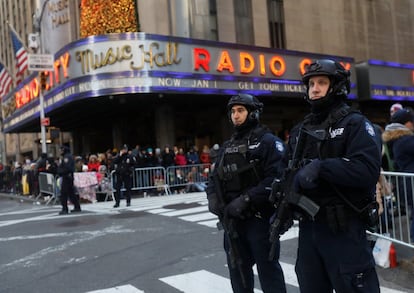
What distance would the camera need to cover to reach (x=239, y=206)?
11.4 feet

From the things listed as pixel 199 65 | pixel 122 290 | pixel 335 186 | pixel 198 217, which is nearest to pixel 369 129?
pixel 335 186

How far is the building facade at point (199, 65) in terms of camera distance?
17.7 m

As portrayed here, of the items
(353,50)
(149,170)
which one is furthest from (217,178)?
(353,50)

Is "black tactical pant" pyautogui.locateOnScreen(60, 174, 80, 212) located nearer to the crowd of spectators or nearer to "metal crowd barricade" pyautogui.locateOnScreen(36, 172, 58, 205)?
the crowd of spectators

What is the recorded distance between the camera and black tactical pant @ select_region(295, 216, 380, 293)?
101 inches

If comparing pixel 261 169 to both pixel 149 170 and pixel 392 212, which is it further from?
pixel 149 170

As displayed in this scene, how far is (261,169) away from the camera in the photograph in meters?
3.62

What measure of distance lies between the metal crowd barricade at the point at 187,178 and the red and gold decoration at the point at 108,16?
8.09m

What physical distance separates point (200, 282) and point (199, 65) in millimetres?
14366

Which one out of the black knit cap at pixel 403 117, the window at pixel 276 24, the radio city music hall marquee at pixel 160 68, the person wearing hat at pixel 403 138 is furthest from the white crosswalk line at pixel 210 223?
the window at pixel 276 24

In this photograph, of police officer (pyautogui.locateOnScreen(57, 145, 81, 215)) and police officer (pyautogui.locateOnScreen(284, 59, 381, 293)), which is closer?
police officer (pyautogui.locateOnScreen(284, 59, 381, 293))

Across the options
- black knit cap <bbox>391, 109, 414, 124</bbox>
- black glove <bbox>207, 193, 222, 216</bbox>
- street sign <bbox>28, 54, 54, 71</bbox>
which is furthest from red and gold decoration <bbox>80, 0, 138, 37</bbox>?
black glove <bbox>207, 193, 222, 216</bbox>

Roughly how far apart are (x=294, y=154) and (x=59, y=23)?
1077 inches

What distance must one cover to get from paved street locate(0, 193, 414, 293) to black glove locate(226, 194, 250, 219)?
1.69 metres
